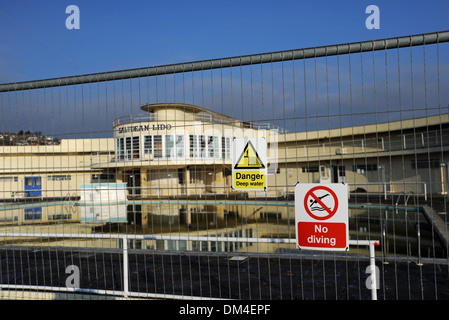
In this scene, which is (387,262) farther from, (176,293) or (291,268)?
(176,293)

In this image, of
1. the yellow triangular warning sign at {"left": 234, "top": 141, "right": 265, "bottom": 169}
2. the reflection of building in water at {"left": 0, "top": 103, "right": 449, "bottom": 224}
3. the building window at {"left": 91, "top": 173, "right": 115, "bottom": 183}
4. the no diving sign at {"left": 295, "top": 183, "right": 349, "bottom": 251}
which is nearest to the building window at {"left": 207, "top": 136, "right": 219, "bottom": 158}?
the reflection of building in water at {"left": 0, "top": 103, "right": 449, "bottom": 224}

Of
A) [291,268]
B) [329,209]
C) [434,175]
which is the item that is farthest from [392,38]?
[434,175]

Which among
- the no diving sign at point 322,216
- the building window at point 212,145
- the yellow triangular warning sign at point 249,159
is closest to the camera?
the no diving sign at point 322,216

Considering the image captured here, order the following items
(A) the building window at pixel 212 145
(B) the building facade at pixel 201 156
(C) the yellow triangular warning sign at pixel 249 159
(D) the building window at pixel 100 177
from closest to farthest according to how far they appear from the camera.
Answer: (C) the yellow triangular warning sign at pixel 249 159 → (B) the building facade at pixel 201 156 → (A) the building window at pixel 212 145 → (D) the building window at pixel 100 177

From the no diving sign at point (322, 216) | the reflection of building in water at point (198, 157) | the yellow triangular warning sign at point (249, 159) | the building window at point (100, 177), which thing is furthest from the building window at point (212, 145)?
the building window at point (100, 177)

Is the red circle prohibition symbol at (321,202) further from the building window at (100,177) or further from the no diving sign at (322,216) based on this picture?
the building window at (100,177)

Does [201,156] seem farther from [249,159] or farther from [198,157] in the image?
[249,159]

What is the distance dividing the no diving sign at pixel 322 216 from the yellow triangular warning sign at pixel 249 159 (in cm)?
85

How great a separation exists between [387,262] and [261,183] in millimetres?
3389

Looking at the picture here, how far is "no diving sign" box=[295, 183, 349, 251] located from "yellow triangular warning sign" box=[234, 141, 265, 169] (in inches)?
33.5

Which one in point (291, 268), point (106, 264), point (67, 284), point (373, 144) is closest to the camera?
point (67, 284)

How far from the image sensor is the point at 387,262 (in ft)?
20.5

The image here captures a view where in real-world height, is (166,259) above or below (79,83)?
below

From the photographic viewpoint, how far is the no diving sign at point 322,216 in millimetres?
3550
